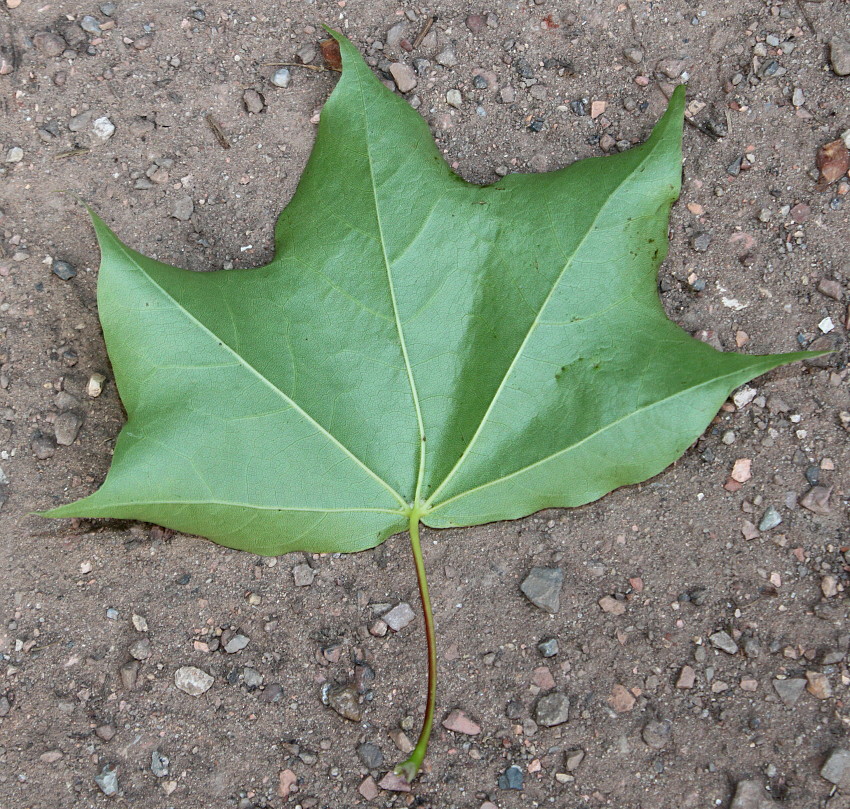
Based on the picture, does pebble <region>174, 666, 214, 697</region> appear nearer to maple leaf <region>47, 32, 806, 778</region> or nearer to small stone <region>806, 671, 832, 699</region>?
maple leaf <region>47, 32, 806, 778</region>

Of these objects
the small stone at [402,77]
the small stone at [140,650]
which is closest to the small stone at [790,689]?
the small stone at [140,650]

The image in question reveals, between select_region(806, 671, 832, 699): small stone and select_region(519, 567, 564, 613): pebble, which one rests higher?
select_region(519, 567, 564, 613): pebble

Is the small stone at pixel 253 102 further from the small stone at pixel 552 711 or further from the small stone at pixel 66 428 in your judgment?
the small stone at pixel 552 711

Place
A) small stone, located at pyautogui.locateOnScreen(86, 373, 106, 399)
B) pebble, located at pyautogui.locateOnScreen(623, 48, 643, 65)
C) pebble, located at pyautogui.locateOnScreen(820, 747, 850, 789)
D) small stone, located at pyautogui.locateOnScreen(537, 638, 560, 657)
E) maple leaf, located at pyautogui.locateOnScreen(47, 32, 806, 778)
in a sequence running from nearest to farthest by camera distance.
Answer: maple leaf, located at pyautogui.locateOnScreen(47, 32, 806, 778) < pebble, located at pyautogui.locateOnScreen(820, 747, 850, 789) < small stone, located at pyautogui.locateOnScreen(537, 638, 560, 657) < small stone, located at pyautogui.locateOnScreen(86, 373, 106, 399) < pebble, located at pyautogui.locateOnScreen(623, 48, 643, 65)

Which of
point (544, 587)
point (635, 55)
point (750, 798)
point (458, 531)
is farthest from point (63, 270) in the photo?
point (750, 798)

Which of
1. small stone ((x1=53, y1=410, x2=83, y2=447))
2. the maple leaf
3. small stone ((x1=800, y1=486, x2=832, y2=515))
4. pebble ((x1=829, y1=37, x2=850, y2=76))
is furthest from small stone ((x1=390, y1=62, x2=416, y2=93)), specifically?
small stone ((x1=800, y1=486, x2=832, y2=515))
